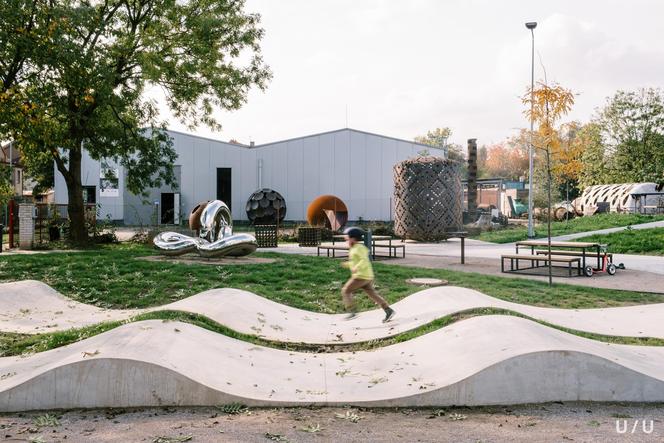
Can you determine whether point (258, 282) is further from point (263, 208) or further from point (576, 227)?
point (576, 227)

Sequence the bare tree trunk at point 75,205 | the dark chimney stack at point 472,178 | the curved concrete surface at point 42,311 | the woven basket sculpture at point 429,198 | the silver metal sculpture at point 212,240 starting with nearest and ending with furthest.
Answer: the curved concrete surface at point 42,311
the silver metal sculpture at point 212,240
the bare tree trunk at point 75,205
the woven basket sculpture at point 429,198
the dark chimney stack at point 472,178

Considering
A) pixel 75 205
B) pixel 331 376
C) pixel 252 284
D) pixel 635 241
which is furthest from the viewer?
pixel 75 205

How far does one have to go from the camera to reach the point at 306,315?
9.59m

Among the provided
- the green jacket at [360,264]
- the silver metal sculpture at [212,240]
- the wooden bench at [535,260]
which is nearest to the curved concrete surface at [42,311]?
the green jacket at [360,264]

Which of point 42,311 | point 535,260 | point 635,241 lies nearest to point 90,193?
point 42,311

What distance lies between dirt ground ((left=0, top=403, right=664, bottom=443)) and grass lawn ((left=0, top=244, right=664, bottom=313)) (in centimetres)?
499

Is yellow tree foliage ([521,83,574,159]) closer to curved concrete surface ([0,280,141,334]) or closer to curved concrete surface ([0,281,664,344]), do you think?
curved concrete surface ([0,281,664,344])

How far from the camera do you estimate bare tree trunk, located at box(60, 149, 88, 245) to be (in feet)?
70.4

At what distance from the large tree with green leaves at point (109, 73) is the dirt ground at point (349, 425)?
1140 cm

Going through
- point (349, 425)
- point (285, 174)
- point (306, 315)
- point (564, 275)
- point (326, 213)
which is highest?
point (285, 174)

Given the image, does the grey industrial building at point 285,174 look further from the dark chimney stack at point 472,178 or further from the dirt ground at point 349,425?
the dirt ground at point 349,425

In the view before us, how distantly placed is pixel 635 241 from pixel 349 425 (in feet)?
63.6

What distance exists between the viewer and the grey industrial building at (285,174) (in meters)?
37.5

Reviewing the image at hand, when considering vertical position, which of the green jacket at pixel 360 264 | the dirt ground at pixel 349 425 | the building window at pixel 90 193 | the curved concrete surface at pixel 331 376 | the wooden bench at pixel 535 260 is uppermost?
the building window at pixel 90 193
